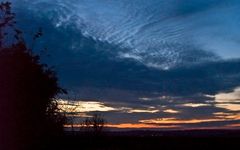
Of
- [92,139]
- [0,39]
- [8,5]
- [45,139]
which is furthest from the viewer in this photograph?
[92,139]

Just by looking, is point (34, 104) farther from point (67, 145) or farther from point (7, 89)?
point (67, 145)

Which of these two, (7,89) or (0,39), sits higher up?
(0,39)

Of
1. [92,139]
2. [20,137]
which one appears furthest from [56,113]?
[92,139]

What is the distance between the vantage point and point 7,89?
96.5ft

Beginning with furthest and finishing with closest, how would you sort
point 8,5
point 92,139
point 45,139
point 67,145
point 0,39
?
point 92,139
point 67,145
point 45,139
point 0,39
point 8,5

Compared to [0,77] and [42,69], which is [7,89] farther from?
[42,69]

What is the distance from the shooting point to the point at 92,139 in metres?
41.3

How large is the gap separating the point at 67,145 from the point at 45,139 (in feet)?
17.8

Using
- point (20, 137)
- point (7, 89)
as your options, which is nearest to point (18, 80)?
point (7, 89)

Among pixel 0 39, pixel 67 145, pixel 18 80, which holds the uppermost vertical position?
pixel 0 39

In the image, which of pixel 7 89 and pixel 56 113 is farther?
pixel 56 113

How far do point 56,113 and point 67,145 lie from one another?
425 cm

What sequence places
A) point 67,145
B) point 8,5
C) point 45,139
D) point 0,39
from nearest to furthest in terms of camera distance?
1. point 8,5
2. point 0,39
3. point 45,139
4. point 67,145

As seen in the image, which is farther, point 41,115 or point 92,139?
point 92,139
